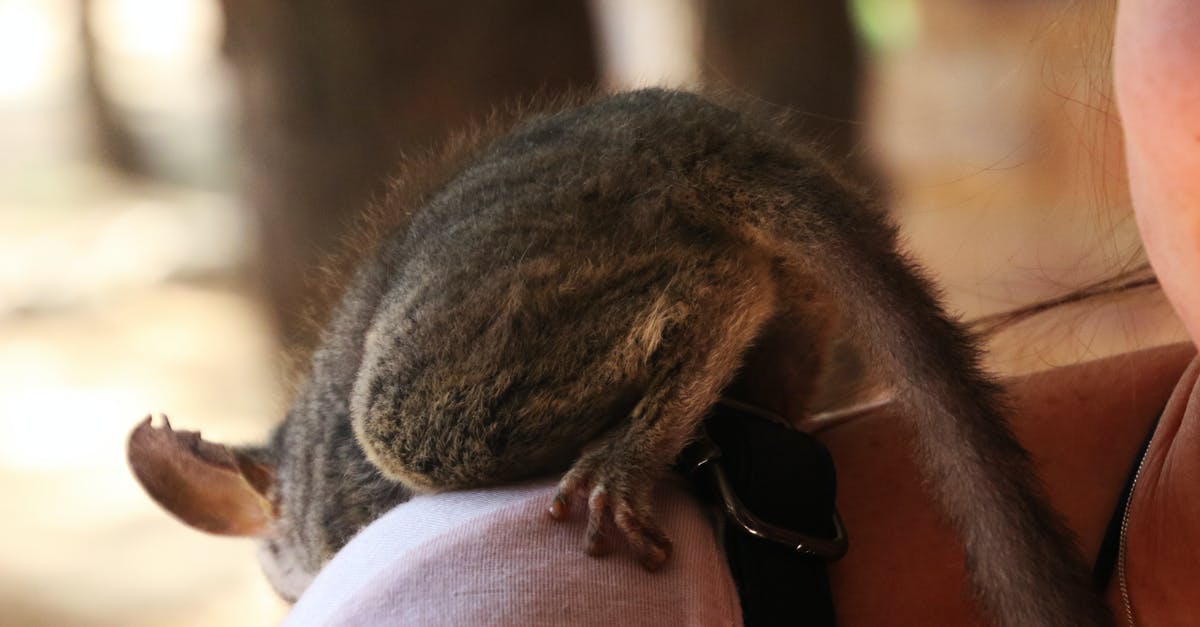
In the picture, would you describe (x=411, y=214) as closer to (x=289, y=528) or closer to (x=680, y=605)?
(x=289, y=528)

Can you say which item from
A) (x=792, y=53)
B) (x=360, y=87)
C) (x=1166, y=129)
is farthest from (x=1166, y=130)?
(x=360, y=87)

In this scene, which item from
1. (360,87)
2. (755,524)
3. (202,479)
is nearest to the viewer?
(755,524)

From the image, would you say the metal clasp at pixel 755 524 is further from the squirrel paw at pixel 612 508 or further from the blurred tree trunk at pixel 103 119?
the blurred tree trunk at pixel 103 119

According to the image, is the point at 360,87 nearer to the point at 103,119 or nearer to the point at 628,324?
the point at 103,119

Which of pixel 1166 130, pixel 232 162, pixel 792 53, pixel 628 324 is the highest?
pixel 1166 130

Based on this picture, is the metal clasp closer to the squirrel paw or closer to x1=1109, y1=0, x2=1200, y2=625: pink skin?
the squirrel paw

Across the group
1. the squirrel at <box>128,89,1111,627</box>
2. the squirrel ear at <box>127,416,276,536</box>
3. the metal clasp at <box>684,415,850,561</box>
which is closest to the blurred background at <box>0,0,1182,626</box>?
the squirrel ear at <box>127,416,276,536</box>
